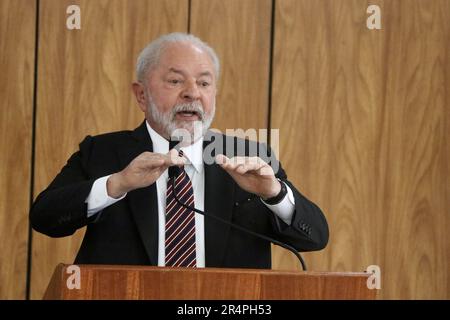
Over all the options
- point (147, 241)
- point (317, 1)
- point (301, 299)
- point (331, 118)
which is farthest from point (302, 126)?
point (301, 299)

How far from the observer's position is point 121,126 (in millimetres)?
3287

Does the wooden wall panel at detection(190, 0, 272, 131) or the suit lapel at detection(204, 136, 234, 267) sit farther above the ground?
the wooden wall panel at detection(190, 0, 272, 131)

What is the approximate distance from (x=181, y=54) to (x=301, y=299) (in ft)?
3.17

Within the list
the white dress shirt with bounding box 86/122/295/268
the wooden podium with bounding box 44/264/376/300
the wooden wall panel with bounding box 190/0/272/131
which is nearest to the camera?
the wooden podium with bounding box 44/264/376/300

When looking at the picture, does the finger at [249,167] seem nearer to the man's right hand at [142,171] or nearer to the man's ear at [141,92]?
→ the man's right hand at [142,171]

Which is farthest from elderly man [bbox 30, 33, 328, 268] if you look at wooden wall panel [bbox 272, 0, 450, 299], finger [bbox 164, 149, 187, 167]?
wooden wall panel [bbox 272, 0, 450, 299]

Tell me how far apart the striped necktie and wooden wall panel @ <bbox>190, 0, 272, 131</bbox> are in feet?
3.84

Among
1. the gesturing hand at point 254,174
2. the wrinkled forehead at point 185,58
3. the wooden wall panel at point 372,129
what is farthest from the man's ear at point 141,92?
the wooden wall panel at point 372,129

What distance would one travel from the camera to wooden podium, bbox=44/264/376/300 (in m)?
1.47

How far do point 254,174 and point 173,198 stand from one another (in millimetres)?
319

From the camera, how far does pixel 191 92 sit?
222 cm

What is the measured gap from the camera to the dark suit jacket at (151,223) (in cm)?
208

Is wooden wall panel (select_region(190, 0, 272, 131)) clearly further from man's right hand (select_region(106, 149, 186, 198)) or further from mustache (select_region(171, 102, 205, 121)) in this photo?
man's right hand (select_region(106, 149, 186, 198))

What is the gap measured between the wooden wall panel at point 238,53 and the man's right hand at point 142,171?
1.35 meters
